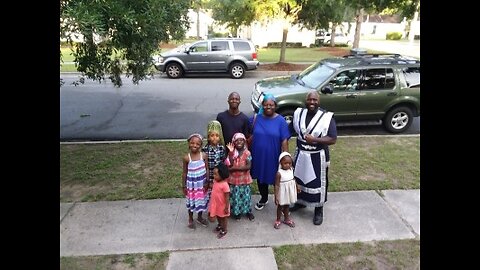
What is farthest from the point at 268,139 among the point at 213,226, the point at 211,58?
the point at 211,58

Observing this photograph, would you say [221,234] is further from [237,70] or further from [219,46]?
[219,46]

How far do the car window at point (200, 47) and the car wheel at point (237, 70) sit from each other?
1396 mm

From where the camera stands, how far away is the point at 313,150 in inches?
171

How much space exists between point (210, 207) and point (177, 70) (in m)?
12.8

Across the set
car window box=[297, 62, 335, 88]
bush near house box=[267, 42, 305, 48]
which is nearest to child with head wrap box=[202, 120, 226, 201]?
car window box=[297, 62, 335, 88]

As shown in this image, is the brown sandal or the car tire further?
the car tire

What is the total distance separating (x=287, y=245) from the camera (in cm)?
416

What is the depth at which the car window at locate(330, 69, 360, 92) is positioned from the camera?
809cm

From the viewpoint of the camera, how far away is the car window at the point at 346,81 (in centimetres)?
809

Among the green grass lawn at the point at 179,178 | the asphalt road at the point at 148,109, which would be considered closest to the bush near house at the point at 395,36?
the asphalt road at the point at 148,109

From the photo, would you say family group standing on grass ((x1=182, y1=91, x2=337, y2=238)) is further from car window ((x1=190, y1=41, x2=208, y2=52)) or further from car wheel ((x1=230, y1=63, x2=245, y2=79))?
car window ((x1=190, y1=41, x2=208, y2=52))

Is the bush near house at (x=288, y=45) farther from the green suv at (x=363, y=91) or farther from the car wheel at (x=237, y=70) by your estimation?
the green suv at (x=363, y=91)

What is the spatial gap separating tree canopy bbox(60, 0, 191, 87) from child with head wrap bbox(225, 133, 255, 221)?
1.94m

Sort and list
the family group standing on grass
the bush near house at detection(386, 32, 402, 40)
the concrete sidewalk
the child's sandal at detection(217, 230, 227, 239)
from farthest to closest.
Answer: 1. the bush near house at detection(386, 32, 402, 40)
2. the child's sandal at detection(217, 230, 227, 239)
3. the family group standing on grass
4. the concrete sidewalk
